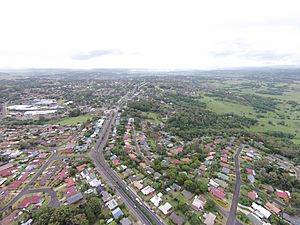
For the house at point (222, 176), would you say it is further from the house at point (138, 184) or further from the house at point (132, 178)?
the house at point (132, 178)

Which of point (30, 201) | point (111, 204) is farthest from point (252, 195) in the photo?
point (30, 201)

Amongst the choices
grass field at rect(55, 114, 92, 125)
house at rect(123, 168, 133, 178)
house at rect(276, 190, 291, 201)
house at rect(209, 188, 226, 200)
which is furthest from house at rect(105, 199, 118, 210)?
grass field at rect(55, 114, 92, 125)

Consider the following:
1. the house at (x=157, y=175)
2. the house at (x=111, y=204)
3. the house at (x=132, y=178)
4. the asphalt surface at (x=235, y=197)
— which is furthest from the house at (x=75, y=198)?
the asphalt surface at (x=235, y=197)

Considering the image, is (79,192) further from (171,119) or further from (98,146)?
(171,119)

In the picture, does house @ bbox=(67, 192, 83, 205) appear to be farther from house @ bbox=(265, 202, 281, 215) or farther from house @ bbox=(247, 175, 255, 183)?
house @ bbox=(247, 175, 255, 183)

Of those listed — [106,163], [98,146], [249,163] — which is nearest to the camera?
[106,163]

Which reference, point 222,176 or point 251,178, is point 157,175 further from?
point 251,178

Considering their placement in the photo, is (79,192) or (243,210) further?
(79,192)

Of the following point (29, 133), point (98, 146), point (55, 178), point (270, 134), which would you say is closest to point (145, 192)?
point (55, 178)
